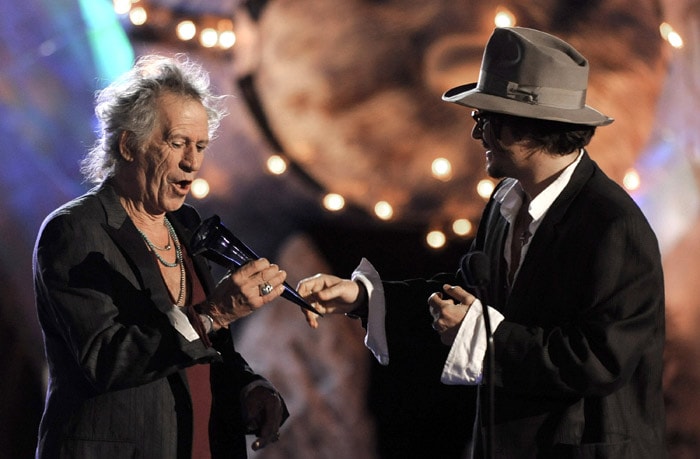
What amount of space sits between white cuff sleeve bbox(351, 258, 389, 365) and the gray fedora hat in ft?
2.23

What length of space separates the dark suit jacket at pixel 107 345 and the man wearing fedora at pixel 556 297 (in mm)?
718

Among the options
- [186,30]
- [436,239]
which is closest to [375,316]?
[436,239]

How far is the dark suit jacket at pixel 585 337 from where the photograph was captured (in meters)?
2.47

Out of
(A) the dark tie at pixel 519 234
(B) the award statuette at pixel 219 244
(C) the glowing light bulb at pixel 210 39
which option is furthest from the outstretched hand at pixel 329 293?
(C) the glowing light bulb at pixel 210 39

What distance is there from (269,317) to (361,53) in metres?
1.13

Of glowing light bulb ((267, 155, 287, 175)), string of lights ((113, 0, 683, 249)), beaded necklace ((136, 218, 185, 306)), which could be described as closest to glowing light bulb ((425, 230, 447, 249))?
string of lights ((113, 0, 683, 249))

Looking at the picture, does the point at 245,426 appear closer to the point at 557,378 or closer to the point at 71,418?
the point at 71,418

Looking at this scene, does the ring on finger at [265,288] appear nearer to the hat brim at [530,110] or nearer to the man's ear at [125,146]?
the man's ear at [125,146]

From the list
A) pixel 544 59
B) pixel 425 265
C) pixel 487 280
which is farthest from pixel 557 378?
pixel 425 265

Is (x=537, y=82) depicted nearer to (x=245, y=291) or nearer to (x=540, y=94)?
(x=540, y=94)

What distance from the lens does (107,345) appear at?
101 inches

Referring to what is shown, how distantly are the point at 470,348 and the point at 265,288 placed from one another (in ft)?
1.76

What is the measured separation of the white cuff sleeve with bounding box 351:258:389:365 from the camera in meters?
3.02

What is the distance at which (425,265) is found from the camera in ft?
13.5
